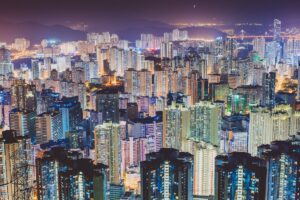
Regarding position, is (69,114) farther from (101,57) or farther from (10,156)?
(101,57)

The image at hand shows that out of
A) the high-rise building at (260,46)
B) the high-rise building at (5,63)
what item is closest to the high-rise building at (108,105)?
the high-rise building at (5,63)

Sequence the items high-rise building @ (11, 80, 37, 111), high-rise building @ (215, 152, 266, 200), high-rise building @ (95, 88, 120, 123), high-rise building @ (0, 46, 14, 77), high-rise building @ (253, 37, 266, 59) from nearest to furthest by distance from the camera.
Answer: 1. high-rise building @ (215, 152, 266, 200)
2. high-rise building @ (95, 88, 120, 123)
3. high-rise building @ (11, 80, 37, 111)
4. high-rise building @ (0, 46, 14, 77)
5. high-rise building @ (253, 37, 266, 59)

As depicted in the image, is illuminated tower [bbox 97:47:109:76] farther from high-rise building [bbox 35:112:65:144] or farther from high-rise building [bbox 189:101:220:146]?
high-rise building [bbox 189:101:220:146]

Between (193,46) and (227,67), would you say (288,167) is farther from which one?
(193,46)

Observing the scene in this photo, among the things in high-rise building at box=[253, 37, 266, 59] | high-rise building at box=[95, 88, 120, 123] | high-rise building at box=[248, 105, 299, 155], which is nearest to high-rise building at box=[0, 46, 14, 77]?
high-rise building at box=[95, 88, 120, 123]

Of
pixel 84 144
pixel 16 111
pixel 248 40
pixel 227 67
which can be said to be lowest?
pixel 84 144

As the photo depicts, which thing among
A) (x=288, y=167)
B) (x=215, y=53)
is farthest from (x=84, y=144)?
(x=215, y=53)

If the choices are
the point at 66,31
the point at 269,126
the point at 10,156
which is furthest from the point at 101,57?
the point at 10,156
